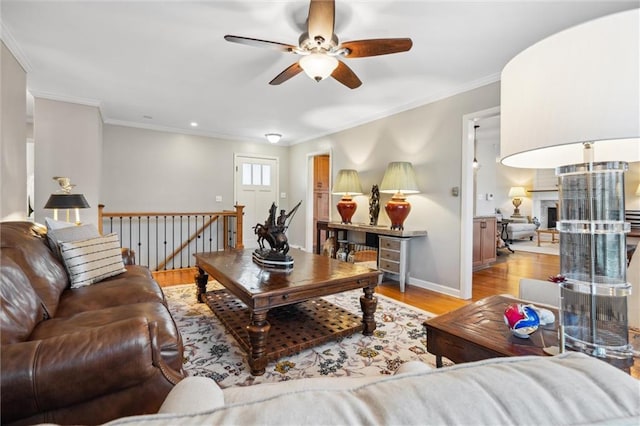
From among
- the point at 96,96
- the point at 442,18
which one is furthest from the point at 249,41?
the point at 96,96

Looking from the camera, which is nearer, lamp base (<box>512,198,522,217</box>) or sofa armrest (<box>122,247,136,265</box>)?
sofa armrest (<box>122,247,136,265</box>)

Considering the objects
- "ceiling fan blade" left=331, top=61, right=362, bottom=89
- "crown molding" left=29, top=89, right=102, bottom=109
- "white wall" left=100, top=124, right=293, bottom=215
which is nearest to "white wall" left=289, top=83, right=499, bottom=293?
"ceiling fan blade" left=331, top=61, right=362, bottom=89

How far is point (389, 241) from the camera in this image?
380 centimetres

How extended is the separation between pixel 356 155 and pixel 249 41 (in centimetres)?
319

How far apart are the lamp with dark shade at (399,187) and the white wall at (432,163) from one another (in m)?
0.20

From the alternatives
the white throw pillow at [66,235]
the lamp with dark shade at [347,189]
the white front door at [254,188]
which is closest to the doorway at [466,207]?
the lamp with dark shade at [347,189]

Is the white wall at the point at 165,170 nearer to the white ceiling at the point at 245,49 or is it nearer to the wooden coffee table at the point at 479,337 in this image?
the white ceiling at the point at 245,49

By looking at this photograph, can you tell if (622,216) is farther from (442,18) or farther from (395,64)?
(395,64)

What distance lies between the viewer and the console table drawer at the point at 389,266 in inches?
145

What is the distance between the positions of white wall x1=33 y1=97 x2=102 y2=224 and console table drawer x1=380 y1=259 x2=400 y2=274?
4145mm

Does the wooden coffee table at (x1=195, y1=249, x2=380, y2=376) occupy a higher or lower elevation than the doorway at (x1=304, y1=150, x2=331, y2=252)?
lower

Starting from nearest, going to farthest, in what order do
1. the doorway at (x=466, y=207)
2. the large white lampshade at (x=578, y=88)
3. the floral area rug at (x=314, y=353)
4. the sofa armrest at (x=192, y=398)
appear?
1. the sofa armrest at (x=192, y=398)
2. the large white lampshade at (x=578, y=88)
3. the floral area rug at (x=314, y=353)
4. the doorway at (x=466, y=207)

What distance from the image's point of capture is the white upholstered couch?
1.05 ft

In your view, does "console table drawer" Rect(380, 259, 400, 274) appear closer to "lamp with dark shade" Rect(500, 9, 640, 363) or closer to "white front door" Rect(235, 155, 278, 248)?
"lamp with dark shade" Rect(500, 9, 640, 363)
